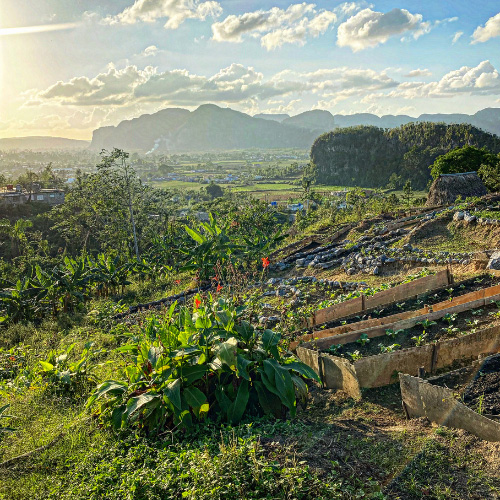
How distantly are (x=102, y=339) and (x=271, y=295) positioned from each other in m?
3.82

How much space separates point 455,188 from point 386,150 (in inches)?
3118

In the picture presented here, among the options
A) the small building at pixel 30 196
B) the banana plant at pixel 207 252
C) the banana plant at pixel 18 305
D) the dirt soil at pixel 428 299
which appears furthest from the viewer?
the small building at pixel 30 196

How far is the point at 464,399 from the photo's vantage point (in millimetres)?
3922

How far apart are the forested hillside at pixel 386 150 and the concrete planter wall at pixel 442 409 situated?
7900 centimetres

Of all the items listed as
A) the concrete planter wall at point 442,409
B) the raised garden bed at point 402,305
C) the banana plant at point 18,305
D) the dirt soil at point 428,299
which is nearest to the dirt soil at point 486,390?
the concrete planter wall at point 442,409

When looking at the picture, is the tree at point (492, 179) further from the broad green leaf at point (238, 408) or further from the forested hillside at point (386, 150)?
the forested hillside at point (386, 150)

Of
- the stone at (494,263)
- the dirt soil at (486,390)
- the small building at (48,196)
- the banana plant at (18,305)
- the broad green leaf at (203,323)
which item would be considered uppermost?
the small building at (48,196)

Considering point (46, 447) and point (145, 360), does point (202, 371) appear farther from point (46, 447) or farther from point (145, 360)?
point (46, 447)

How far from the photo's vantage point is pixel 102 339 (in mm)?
8414

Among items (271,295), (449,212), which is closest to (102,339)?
(271,295)

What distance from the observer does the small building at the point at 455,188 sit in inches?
800

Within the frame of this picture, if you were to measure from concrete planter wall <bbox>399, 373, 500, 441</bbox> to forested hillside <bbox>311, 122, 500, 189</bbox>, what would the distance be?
79.0 metres

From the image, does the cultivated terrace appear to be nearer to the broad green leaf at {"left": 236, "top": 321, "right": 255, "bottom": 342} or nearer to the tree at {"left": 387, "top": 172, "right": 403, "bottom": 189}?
the broad green leaf at {"left": 236, "top": 321, "right": 255, "bottom": 342}

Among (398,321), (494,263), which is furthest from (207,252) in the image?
(494,263)
